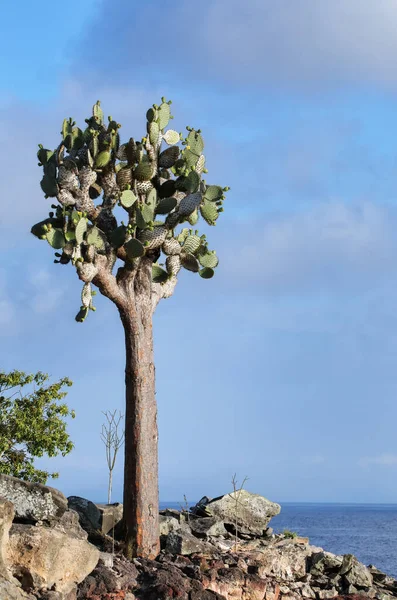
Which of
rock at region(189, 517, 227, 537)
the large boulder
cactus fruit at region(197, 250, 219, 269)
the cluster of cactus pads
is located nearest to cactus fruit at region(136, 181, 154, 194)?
the cluster of cactus pads

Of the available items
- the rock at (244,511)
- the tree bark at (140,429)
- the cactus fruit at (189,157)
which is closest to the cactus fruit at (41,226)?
the tree bark at (140,429)

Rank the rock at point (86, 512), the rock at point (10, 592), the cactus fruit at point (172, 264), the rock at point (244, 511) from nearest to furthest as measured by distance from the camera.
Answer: the rock at point (10, 592)
the rock at point (86, 512)
the cactus fruit at point (172, 264)
the rock at point (244, 511)

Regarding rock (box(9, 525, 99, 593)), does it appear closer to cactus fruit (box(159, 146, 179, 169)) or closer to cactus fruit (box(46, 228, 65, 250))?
cactus fruit (box(46, 228, 65, 250))

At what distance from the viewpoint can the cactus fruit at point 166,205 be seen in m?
16.6

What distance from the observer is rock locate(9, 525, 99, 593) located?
1173cm

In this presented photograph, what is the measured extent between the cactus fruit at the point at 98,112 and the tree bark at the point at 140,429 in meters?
3.29

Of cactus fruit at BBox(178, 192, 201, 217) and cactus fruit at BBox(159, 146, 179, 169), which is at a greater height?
cactus fruit at BBox(159, 146, 179, 169)

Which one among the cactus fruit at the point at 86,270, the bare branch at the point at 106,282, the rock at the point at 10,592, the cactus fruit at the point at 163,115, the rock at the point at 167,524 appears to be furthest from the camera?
the cactus fruit at the point at 163,115

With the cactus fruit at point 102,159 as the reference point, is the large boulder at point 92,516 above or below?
below

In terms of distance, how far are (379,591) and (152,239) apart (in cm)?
820

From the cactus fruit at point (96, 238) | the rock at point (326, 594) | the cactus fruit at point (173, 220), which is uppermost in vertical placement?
the cactus fruit at point (173, 220)

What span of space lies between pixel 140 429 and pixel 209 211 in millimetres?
4804

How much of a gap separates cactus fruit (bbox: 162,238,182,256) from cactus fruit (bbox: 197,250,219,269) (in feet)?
2.60

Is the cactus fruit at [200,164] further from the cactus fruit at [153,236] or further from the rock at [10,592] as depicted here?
the rock at [10,592]
